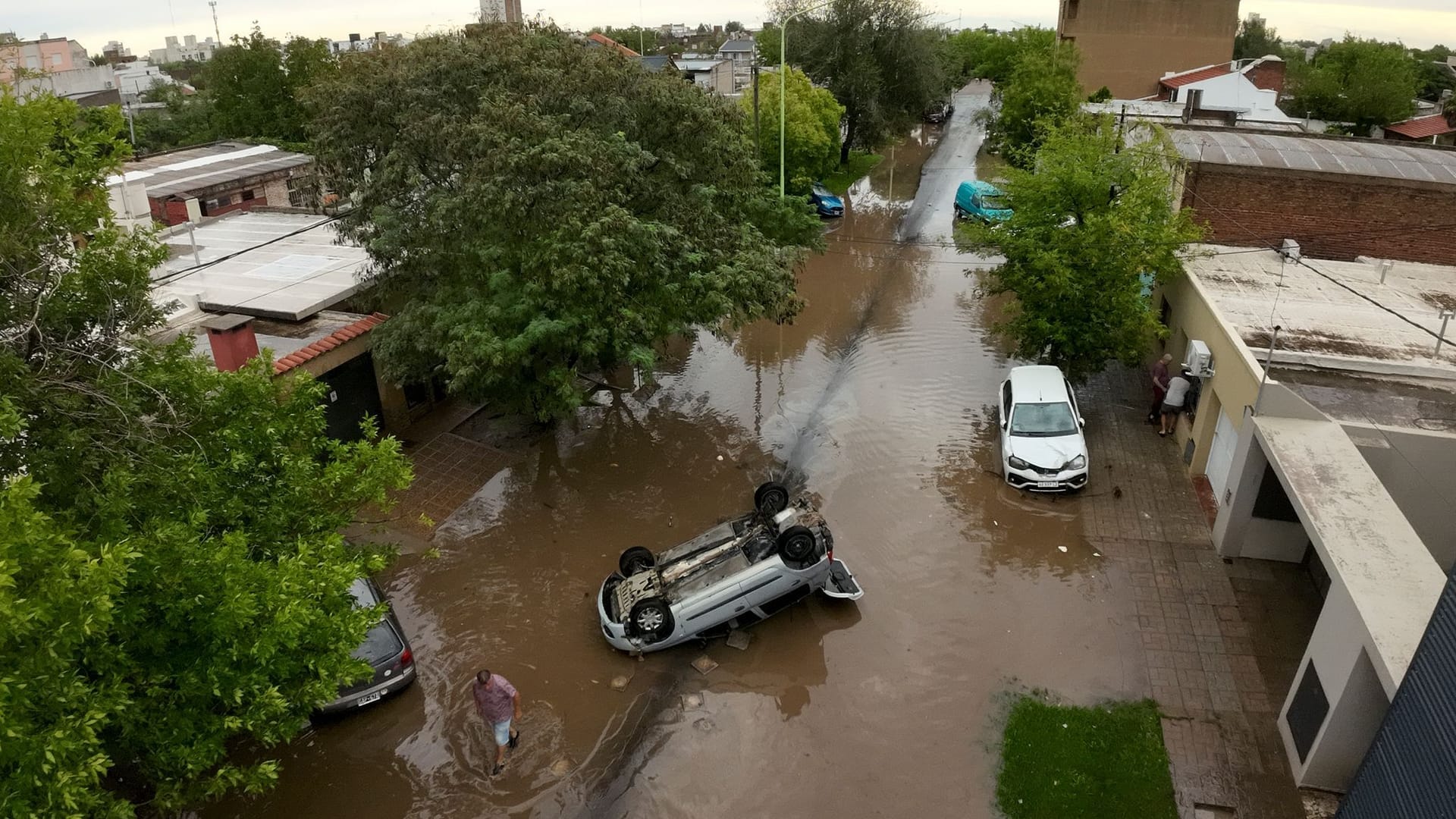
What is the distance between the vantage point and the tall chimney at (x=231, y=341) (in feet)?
41.2

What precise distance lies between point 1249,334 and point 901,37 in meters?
26.7

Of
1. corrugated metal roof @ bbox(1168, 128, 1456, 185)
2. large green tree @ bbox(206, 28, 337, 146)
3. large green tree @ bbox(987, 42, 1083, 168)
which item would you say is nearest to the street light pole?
corrugated metal roof @ bbox(1168, 128, 1456, 185)

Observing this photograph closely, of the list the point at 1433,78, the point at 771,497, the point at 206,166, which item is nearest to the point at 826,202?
the point at 206,166

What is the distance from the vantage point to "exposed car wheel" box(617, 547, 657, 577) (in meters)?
11.9

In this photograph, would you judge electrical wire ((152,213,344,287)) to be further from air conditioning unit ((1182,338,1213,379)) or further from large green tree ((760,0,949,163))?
large green tree ((760,0,949,163))

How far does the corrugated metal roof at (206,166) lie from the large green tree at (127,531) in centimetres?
1836

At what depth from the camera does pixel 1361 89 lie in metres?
42.5

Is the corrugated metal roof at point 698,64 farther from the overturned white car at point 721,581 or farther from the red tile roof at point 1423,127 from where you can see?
the overturned white car at point 721,581

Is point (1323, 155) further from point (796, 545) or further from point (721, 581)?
point (721, 581)

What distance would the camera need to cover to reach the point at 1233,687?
34.0 feet

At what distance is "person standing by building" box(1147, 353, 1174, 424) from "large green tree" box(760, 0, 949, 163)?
2246cm

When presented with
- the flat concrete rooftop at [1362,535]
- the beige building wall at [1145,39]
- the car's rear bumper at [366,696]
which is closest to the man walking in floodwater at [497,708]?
the car's rear bumper at [366,696]

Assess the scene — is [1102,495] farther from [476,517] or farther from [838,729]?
[476,517]

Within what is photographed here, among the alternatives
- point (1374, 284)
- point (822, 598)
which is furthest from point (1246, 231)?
point (822, 598)
